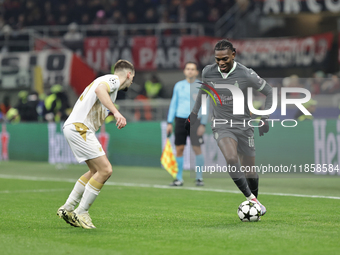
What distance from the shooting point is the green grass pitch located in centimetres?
566

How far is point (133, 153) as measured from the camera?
17094mm

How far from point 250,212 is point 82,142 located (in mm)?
2086

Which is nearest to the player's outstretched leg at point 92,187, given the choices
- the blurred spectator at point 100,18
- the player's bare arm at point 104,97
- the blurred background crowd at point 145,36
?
the player's bare arm at point 104,97

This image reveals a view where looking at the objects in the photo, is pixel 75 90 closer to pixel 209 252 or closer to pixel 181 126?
pixel 181 126

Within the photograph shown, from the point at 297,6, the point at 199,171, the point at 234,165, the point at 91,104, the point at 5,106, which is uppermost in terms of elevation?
the point at 297,6

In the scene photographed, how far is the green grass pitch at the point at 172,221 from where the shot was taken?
5.66 meters

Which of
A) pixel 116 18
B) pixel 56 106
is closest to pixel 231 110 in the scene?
pixel 56 106

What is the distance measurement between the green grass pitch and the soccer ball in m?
0.09

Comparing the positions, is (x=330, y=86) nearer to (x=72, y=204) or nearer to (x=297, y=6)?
(x=297, y=6)

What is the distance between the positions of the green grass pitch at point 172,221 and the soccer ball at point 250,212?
3.7 inches

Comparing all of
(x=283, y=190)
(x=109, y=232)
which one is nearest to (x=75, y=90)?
(x=283, y=190)

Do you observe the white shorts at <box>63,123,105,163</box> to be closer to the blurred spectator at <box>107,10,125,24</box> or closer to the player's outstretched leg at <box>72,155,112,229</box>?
the player's outstretched leg at <box>72,155,112,229</box>

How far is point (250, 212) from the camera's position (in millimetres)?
7250

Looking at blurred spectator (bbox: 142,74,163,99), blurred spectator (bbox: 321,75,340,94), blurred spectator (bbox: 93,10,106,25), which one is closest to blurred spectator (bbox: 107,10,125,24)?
blurred spectator (bbox: 93,10,106,25)
